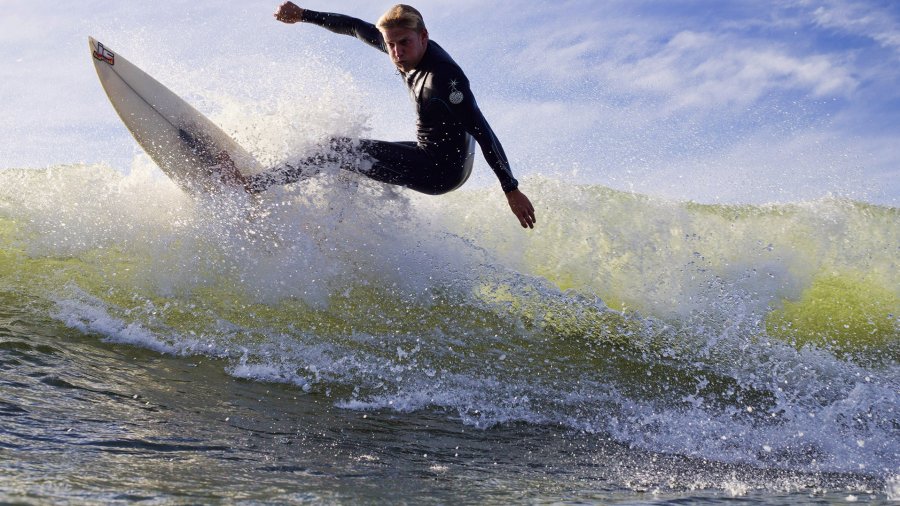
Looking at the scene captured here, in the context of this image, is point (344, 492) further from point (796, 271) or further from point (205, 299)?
point (796, 271)

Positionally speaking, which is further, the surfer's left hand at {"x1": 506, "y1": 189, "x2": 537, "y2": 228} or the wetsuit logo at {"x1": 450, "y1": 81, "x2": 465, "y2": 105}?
the wetsuit logo at {"x1": 450, "y1": 81, "x2": 465, "y2": 105}

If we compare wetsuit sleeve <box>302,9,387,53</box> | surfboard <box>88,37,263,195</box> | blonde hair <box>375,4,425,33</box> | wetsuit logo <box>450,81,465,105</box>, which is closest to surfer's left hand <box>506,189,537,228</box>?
wetsuit logo <box>450,81,465,105</box>

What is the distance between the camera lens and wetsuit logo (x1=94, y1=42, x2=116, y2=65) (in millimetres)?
6008

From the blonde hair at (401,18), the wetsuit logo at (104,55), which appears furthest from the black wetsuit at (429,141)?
the wetsuit logo at (104,55)

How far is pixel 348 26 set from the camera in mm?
5676

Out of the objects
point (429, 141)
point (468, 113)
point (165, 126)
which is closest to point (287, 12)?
point (165, 126)

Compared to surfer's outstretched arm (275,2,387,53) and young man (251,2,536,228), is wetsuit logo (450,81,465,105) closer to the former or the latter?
young man (251,2,536,228)

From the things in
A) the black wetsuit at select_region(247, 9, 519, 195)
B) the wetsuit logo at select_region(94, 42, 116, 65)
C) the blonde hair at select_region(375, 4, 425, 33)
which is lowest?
the black wetsuit at select_region(247, 9, 519, 195)

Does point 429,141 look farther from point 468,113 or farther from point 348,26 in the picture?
point 348,26

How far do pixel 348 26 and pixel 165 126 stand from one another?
5.98 feet

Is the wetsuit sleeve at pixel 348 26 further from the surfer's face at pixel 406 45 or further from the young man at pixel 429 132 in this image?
the surfer's face at pixel 406 45

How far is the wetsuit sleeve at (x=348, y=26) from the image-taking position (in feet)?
Result: 18.2

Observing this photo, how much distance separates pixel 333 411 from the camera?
381cm

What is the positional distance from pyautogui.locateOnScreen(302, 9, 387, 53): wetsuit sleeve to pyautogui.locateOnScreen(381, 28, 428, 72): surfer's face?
68cm
